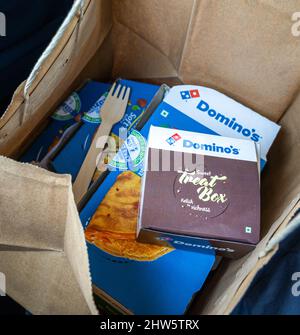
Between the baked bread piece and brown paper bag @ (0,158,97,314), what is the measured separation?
15 centimetres

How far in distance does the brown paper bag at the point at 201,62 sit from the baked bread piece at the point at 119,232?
0.12 metres

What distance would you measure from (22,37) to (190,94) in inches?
11.6

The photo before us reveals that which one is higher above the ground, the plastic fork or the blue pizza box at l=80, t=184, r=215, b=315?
the plastic fork

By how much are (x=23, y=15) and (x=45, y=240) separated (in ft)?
1.34

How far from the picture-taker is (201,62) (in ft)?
2.47

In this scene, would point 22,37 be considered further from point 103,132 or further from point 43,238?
point 43,238

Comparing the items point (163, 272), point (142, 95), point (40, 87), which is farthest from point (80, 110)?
point (163, 272)

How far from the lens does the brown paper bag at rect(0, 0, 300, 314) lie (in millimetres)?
588

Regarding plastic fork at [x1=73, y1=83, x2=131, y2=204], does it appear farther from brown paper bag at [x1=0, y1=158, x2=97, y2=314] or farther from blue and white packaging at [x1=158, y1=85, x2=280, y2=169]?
brown paper bag at [x1=0, y1=158, x2=97, y2=314]

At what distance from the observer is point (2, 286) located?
21.3 inches

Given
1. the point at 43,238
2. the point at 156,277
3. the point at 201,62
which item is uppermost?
the point at 201,62

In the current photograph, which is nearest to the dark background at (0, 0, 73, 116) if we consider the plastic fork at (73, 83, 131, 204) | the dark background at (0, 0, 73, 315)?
the dark background at (0, 0, 73, 315)

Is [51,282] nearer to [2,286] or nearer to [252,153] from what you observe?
[2,286]

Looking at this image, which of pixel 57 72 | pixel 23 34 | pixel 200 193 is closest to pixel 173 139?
pixel 200 193
